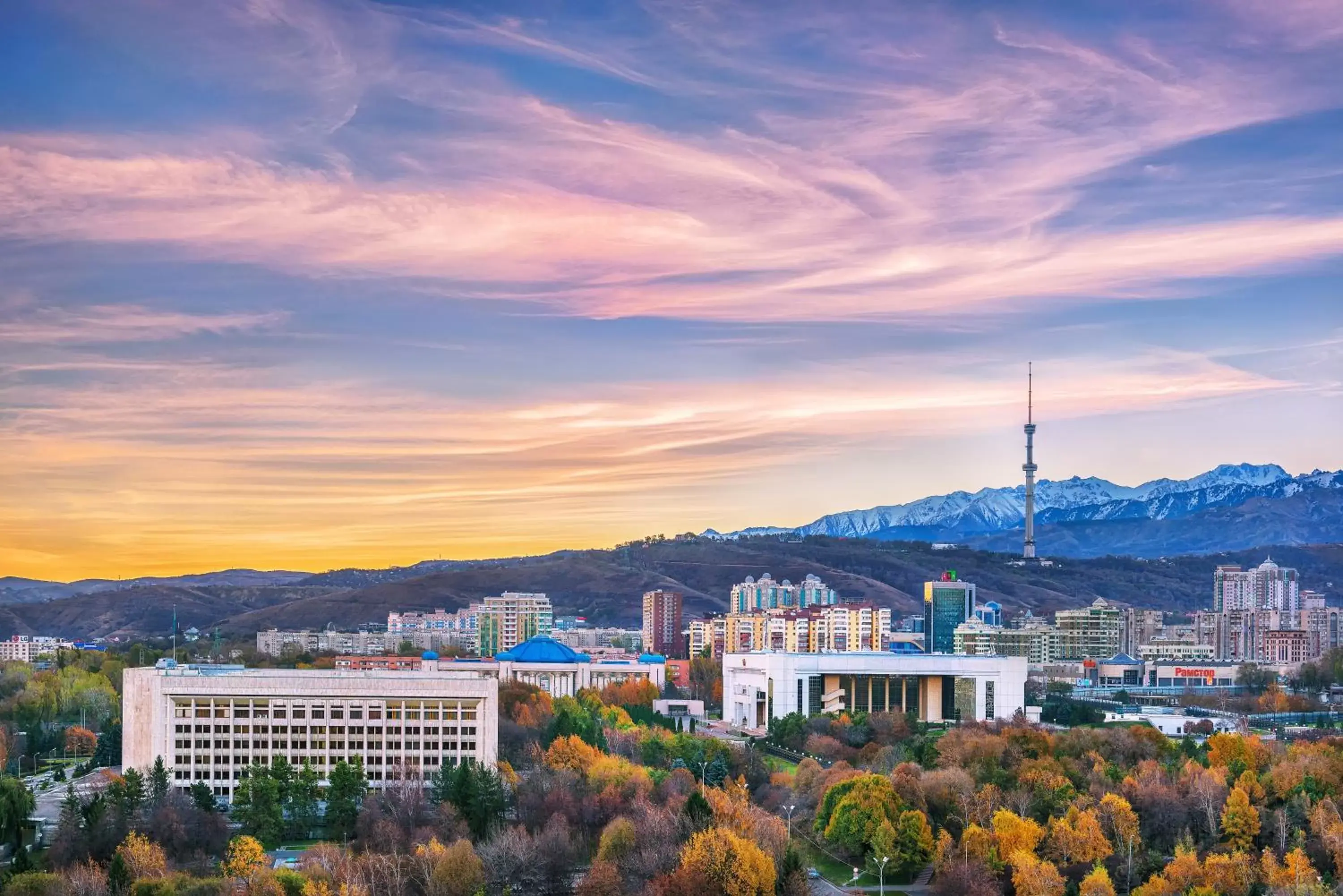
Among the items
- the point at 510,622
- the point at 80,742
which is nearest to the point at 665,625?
the point at 510,622

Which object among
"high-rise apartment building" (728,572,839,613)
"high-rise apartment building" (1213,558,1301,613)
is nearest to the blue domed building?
"high-rise apartment building" (728,572,839,613)

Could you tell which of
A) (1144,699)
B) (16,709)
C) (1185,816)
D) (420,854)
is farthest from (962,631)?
(420,854)

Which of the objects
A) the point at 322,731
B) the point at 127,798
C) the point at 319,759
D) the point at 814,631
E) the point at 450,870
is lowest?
the point at 450,870

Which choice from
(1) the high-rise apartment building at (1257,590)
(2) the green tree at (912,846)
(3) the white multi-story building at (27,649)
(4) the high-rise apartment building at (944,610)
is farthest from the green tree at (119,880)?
(1) the high-rise apartment building at (1257,590)

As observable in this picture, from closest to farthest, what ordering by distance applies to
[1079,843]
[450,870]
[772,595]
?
1. [450,870]
2. [1079,843]
3. [772,595]

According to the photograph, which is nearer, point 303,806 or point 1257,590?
point 303,806

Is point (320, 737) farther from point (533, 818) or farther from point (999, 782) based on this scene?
point (999, 782)

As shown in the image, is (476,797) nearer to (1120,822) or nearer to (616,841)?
(616,841)
